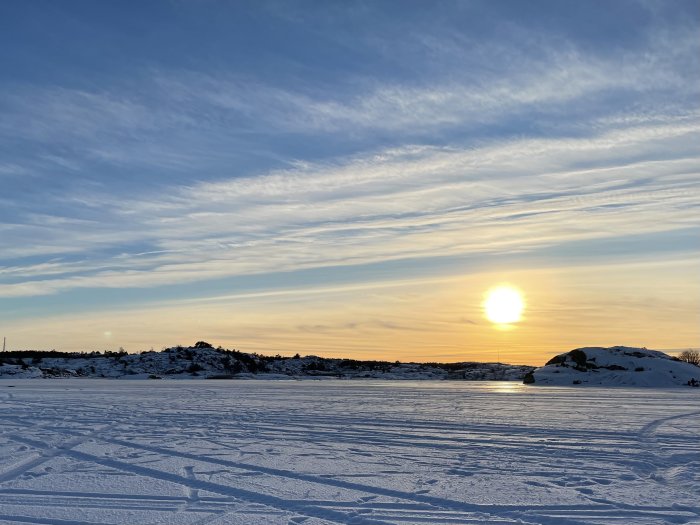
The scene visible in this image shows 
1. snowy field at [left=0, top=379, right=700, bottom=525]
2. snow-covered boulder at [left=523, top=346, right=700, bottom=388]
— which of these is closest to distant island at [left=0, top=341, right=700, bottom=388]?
snow-covered boulder at [left=523, top=346, right=700, bottom=388]

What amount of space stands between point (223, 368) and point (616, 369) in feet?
94.4

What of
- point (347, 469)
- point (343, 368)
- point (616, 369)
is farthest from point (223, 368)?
point (347, 469)

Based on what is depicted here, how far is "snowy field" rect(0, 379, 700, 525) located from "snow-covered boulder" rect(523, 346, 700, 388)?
20.1 m

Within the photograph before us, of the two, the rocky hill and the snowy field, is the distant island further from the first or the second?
the snowy field

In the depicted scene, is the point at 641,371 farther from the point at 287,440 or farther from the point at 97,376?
the point at 97,376

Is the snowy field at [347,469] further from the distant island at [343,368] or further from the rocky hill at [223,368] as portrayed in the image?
the rocky hill at [223,368]

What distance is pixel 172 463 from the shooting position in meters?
7.98

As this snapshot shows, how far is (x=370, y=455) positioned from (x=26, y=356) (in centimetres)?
6183

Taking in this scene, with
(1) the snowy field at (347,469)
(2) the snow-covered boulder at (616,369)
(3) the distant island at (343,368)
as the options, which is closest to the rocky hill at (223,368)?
(3) the distant island at (343,368)

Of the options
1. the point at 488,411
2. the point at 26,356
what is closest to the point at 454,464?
the point at 488,411

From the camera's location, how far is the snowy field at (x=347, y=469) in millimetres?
5625

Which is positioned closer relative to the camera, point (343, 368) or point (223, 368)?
point (223, 368)

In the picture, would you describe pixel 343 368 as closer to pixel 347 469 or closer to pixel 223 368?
pixel 223 368

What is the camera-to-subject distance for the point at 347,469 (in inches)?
302
